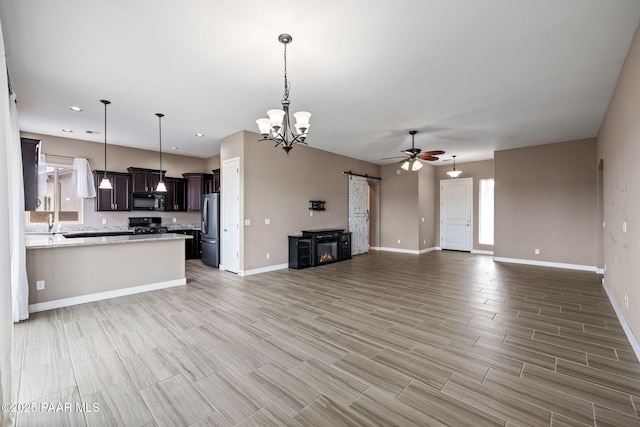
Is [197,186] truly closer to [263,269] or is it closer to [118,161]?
[118,161]

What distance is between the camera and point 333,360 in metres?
2.55

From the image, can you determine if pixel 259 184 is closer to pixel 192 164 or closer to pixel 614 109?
pixel 192 164

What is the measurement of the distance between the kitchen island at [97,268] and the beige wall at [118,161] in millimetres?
2551

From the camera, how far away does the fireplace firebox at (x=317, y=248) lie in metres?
6.54

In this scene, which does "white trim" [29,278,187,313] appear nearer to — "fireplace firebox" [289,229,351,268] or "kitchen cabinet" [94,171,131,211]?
"fireplace firebox" [289,229,351,268]

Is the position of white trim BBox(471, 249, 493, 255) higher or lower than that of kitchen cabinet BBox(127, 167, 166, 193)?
lower

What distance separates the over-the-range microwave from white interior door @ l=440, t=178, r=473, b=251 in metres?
8.92

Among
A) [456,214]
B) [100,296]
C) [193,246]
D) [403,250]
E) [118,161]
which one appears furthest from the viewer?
[456,214]

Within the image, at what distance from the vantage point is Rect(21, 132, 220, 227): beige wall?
637cm

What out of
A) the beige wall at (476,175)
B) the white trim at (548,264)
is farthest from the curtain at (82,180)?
the beige wall at (476,175)

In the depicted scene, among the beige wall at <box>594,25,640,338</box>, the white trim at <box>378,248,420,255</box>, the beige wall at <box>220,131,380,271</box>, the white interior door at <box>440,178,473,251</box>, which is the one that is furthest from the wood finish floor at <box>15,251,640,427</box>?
the white interior door at <box>440,178,473,251</box>

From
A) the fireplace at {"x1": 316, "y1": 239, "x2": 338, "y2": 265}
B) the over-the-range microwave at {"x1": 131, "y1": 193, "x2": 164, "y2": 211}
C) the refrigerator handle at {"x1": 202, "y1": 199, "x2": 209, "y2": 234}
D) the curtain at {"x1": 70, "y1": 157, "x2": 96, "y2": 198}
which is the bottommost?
the fireplace at {"x1": 316, "y1": 239, "x2": 338, "y2": 265}

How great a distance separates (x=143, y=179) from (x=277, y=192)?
12.2ft

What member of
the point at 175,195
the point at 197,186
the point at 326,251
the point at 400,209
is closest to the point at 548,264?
the point at 400,209
